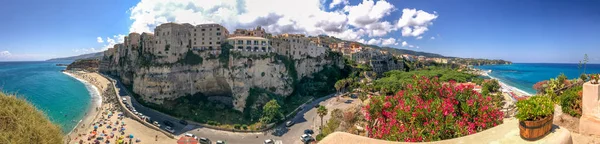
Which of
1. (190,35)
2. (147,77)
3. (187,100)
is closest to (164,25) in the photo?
(190,35)

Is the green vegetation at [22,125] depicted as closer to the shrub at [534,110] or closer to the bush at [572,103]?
the shrub at [534,110]

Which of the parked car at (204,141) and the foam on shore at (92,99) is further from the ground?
the foam on shore at (92,99)

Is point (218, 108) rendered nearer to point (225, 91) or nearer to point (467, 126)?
point (225, 91)

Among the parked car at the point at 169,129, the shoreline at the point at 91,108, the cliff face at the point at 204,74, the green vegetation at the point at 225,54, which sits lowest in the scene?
the parked car at the point at 169,129

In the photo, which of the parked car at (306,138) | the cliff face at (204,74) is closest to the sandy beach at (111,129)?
the cliff face at (204,74)

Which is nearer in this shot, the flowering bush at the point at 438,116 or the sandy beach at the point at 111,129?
the flowering bush at the point at 438,116

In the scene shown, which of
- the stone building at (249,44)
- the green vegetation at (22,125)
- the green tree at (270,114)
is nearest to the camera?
the green vegetation at (22,125)
